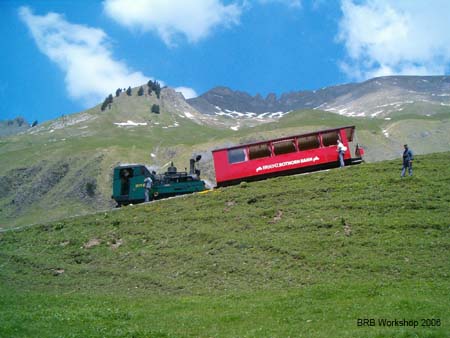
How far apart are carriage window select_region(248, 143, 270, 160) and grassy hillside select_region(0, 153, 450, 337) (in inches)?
173

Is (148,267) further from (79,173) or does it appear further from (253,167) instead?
(79,173)

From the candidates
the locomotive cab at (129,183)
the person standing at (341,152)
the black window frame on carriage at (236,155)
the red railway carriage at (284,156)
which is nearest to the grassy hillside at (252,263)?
the person standing at (341,152)

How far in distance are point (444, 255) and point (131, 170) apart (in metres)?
30.7

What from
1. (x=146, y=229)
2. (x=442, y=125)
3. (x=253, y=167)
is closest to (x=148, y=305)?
(x=146, y=229)

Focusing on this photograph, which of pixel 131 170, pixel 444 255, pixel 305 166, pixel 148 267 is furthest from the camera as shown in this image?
pixel 131 170

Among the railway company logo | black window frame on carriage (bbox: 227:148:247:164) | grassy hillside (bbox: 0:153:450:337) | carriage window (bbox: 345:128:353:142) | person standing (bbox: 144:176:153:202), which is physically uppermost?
carriage window (bbox: 345:128:353:142)

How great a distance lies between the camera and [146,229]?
32656 millimetres

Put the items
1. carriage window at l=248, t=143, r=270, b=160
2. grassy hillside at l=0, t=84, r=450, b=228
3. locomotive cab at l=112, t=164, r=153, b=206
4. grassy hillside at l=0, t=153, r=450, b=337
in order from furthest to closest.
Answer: grassy hillside at l=0, t=84, r=450, b=228
locomotive cab at l=112, t=164, r=153, b=206
carriage window at l=248, t=143, r=270, b=160
grassy hillside at l=0, t=153, r=450, b=337

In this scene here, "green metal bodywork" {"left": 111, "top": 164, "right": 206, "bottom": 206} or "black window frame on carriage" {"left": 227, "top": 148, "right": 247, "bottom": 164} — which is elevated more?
A: "black window frame on carriage" {"left": 227, "top": 148, "right": 247, "bottom": 164}

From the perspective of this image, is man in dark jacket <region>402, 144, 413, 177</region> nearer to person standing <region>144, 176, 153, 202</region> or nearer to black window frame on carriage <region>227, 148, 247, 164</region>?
black window frame on carriage <region>227, 148, 247, 164</region>

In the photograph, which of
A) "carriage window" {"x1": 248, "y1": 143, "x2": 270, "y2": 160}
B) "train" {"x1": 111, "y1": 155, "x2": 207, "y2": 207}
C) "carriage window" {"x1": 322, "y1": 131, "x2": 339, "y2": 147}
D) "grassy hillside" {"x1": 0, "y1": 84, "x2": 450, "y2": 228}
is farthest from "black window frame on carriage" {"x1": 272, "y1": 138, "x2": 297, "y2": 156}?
"grassy hillside" {"x1": 0, "y1": 84, "x2": 450, "y2": 228}

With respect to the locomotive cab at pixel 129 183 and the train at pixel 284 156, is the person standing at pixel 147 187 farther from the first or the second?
the train at pixel 284 156

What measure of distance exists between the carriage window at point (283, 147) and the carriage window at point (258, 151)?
70 cm

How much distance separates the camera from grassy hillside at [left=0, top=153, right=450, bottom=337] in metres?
15.9
